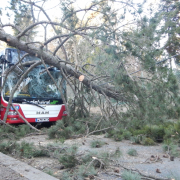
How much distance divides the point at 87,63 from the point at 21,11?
10.9 ft

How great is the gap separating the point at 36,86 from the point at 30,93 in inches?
14.4

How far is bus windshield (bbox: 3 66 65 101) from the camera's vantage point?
29.5 ft

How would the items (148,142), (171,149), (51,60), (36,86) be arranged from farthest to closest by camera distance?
(36,86) → (51,60) → (148,142) → (171,149)

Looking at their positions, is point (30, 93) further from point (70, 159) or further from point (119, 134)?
point (70, 159)

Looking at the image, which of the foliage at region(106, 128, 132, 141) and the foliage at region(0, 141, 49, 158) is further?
the foliage at region(106, 128, 132, 141)

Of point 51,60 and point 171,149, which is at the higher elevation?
point 51,60

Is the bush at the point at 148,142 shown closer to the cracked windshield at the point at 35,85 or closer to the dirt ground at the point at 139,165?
the dirt ground at the point at 139,165

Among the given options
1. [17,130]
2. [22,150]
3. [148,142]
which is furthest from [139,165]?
[17,130]

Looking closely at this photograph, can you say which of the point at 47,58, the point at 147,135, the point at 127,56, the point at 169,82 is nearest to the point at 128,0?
the point at 127,56

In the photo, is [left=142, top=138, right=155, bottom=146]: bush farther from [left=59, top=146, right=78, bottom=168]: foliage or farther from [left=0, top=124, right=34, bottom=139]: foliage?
[left=0, top=124, right=34, bottom=139]: foliage

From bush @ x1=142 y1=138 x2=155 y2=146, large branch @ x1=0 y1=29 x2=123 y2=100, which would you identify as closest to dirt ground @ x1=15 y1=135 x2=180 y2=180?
bush @ x1=142 y1=138 x2=155 y2=146

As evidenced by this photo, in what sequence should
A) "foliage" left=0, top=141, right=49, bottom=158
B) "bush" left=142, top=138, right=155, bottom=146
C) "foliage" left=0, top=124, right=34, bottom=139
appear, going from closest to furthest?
"foliage" left=0, top=141, right=49, bottom=158 < "bush" left=142, top=138, right=155, bottom=146 < "foliage" left=0, top=124, right=34, bottom=139

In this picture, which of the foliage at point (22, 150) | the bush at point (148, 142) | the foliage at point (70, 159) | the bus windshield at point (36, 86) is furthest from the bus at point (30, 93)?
the foliage at point (70, 159)

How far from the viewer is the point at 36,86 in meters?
9.28
